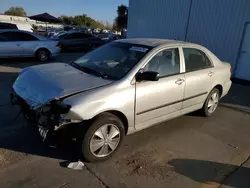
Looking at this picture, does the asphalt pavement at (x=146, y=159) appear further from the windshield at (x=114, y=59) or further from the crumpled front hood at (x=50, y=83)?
the windshield at (x=114, y=59)

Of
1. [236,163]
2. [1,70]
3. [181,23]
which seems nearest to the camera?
[236,163]

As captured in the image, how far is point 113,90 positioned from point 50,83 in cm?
83

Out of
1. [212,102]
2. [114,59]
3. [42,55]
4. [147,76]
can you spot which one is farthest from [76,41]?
[147,76]

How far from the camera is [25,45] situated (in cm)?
966

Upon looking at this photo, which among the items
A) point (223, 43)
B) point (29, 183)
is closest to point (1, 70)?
point (29, 183)

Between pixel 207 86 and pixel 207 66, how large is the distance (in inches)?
16.0

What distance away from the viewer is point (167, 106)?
3.66m

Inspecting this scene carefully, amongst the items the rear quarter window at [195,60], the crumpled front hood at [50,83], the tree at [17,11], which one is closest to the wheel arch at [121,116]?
the crumpled front hood at [50,83]

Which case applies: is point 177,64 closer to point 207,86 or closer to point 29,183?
point 207,86

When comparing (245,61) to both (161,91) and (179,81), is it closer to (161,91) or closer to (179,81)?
(179,81)

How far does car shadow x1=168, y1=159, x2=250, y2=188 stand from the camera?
9.28ft

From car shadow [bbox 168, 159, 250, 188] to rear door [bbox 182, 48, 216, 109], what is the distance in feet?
3.79

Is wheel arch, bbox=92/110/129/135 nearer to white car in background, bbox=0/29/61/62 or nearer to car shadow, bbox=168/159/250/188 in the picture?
car shadow, bbox=168/159/250/188

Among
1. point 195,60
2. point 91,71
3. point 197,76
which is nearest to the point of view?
point 91,71
